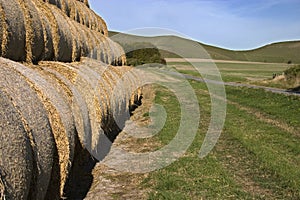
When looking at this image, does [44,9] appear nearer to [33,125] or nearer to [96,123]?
[96,123]

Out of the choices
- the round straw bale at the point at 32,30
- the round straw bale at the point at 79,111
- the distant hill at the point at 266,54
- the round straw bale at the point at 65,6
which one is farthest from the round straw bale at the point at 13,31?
the distant hill at the point at 266,54

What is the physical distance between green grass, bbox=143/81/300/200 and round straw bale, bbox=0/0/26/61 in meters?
3.23

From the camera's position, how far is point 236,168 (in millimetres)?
8055

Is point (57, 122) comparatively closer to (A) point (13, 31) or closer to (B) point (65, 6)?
(A) point (13, 31)

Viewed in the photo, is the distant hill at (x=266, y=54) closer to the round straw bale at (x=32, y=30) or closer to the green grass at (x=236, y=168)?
the green grass at (x=236, y=168)

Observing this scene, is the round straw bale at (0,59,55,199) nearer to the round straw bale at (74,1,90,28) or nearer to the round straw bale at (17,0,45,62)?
the round straw bale at (17,0,45,62)

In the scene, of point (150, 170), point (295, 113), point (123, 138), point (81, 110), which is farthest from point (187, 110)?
point (81, 110)

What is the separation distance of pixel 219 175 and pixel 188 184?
869mm

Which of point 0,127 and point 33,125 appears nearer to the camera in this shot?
point 0,127

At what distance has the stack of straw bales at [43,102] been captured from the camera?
11.9ft

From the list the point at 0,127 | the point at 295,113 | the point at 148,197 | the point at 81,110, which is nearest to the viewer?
the point at 0,127

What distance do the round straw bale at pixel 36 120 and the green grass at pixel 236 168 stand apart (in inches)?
90.4

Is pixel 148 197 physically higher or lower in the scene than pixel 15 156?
lower

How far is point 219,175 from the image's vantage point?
7.39 metres
